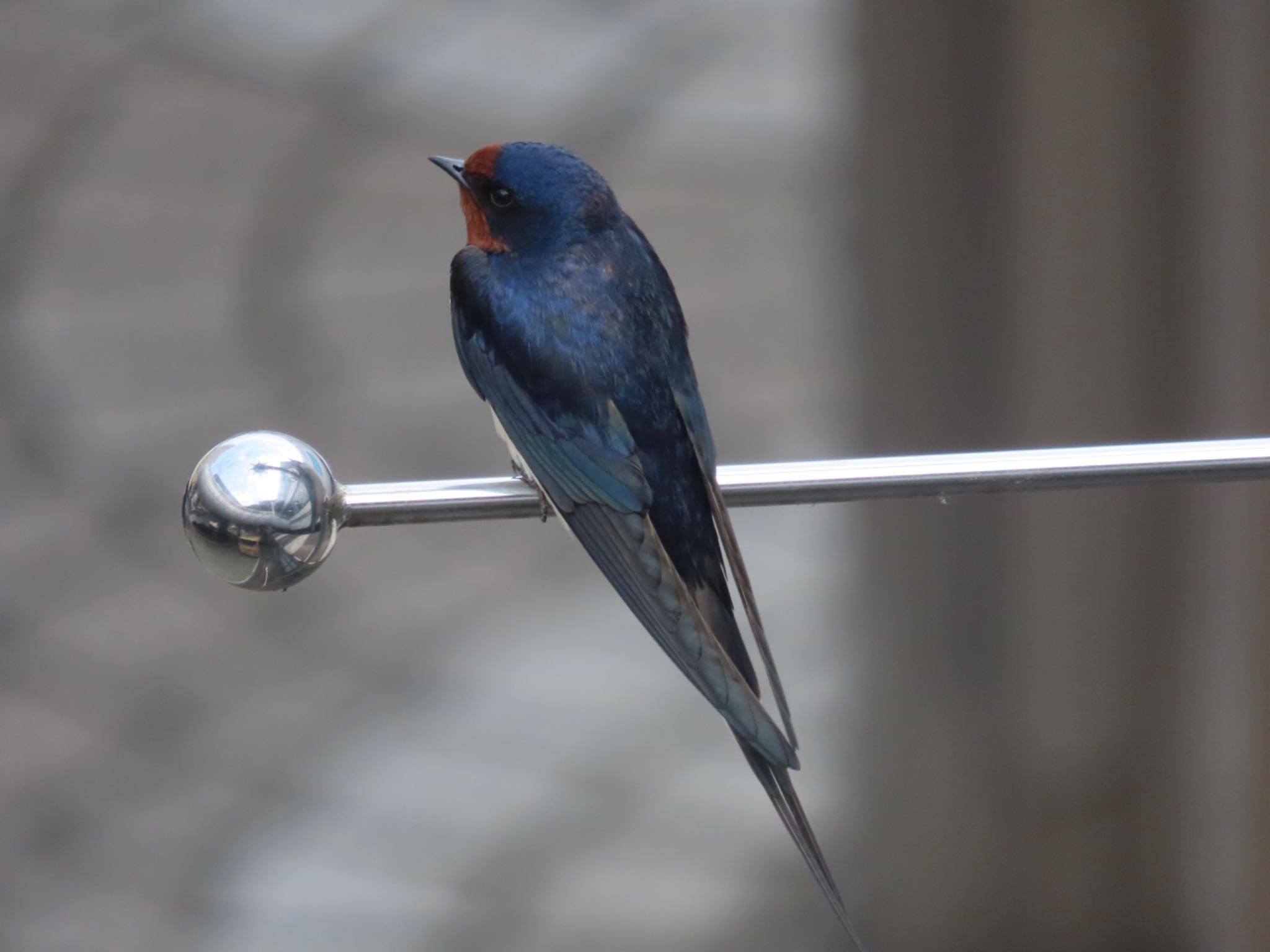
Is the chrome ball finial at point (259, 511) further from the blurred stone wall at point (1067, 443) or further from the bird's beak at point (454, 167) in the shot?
the blurred stone wall at point (1067, 443)

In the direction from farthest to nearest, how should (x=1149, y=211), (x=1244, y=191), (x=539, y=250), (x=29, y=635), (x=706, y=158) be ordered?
(x=706, y=158)
(x=29, y=635)
(x=1149, y=211)
(x=1244, y=191)
(x=539, y=250)

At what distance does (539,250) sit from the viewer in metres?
0.81

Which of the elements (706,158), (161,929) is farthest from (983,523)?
(161,929)

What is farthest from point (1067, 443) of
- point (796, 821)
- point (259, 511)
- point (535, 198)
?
point (259, 511)

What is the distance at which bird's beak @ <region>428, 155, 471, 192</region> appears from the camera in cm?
85

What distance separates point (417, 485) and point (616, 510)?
22 cm

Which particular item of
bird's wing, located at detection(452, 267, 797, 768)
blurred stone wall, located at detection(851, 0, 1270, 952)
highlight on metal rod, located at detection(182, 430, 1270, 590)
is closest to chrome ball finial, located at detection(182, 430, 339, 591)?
highlight on metal rod, located at detection(182, 430, 1270, 590)

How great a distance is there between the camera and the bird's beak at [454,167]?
33.4 inches

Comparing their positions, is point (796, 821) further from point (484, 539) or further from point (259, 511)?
point (484, 539)

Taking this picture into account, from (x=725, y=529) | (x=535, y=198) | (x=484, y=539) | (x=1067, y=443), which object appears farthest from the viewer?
(x=484, y=539)

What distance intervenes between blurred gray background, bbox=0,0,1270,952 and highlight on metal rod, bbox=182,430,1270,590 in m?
0.99

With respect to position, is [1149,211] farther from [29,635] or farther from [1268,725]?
[29,635]

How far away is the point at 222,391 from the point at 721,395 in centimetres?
79

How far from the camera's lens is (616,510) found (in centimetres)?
70
